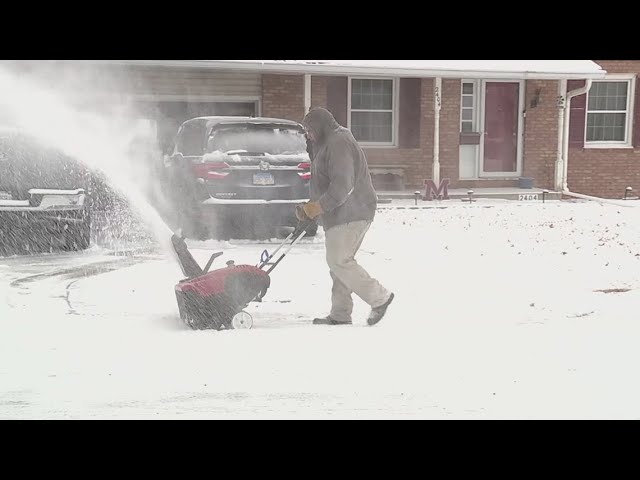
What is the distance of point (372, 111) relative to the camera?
5.45m

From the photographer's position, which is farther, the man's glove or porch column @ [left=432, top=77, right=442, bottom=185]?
porch column @ [left=432, top=77, right=442, bottom=185]

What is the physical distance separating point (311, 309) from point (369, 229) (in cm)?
57

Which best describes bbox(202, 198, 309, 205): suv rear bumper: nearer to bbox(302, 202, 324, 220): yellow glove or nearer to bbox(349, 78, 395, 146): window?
bbox(302, 202, 324, 220): yellow glove

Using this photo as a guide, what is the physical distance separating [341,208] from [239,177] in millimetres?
723

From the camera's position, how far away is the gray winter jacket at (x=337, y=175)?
14.8 ft

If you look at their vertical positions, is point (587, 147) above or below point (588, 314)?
above

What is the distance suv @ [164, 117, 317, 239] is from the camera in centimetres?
490

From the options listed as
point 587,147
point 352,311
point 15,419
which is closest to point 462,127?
point 587,147

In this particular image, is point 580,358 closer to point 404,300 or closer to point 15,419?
point 404,300

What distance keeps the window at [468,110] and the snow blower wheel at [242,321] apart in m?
2.11

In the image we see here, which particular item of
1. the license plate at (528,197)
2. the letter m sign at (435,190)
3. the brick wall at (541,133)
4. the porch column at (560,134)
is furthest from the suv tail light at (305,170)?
the porch column at (560,134)

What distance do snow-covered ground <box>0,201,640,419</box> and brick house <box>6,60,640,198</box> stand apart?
11.8 inches

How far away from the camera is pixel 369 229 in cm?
484

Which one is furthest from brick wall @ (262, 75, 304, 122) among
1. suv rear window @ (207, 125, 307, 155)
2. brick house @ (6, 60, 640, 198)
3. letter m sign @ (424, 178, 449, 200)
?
letter m sign @ (424, 178, 449, 200)
